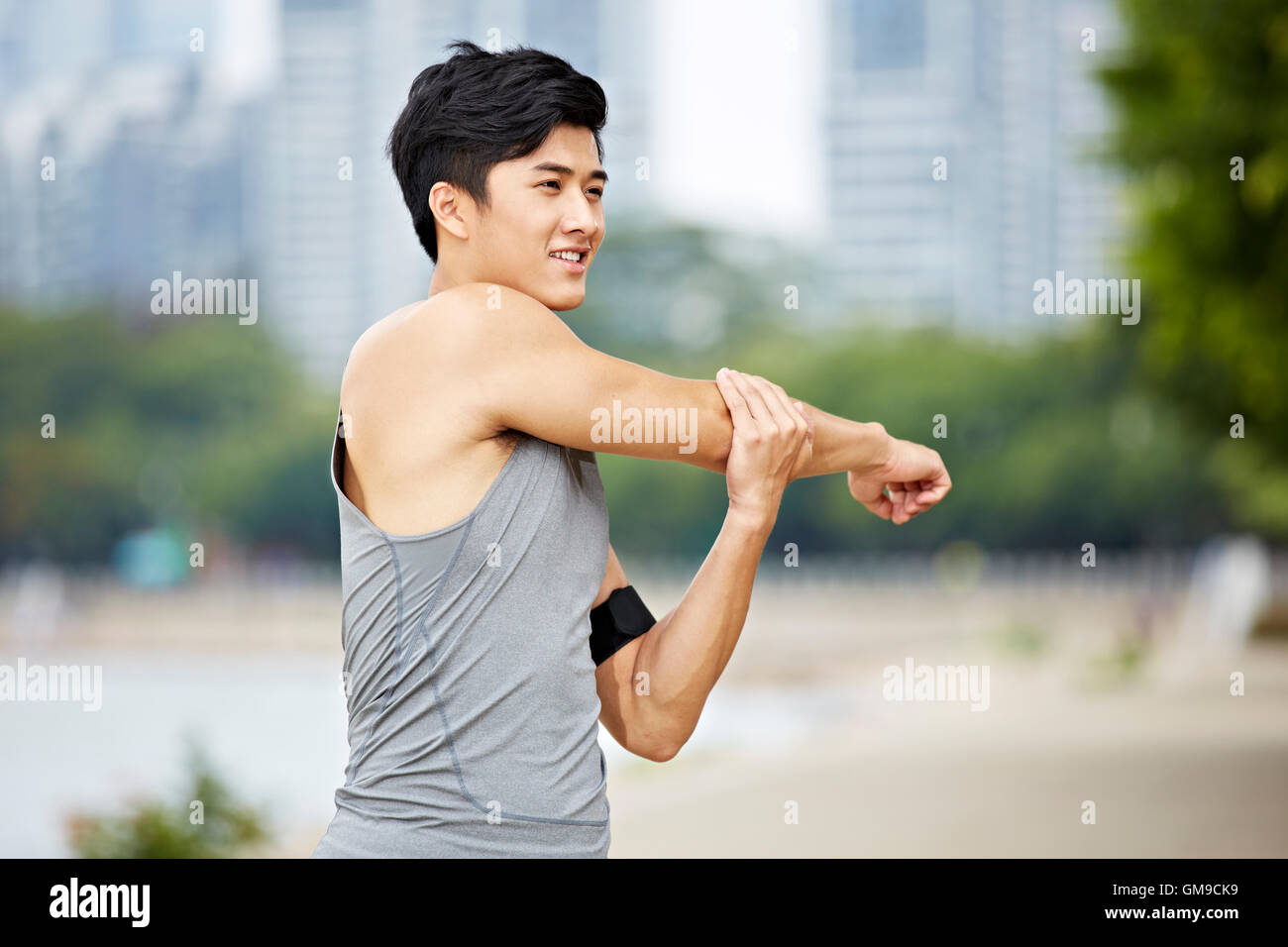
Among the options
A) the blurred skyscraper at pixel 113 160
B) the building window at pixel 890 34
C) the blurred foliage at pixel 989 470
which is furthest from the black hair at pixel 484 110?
the building window at pixel 890 34

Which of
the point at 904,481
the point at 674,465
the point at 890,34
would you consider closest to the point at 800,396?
the point at 674,465

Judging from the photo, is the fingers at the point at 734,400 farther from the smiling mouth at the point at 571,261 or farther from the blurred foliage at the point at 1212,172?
the blurred foliage at the point at 1212,172

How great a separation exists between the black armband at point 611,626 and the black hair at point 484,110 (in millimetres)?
520

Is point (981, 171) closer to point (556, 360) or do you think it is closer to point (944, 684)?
point (944, 684)

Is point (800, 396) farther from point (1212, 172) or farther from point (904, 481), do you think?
point (904, 481)

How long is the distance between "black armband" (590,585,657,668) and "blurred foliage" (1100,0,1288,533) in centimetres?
658

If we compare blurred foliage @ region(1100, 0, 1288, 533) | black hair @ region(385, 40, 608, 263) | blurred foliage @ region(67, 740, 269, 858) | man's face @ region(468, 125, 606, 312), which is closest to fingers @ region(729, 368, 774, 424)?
man's face @ region(468, 125, 606, 312)

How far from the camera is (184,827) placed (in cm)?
688

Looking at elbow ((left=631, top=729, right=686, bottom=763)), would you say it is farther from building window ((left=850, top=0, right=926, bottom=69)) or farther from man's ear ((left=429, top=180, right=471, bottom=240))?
building window ((left=850, top=0, right=926, bottom=69))

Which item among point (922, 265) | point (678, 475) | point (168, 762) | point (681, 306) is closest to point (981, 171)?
point (922, 265)

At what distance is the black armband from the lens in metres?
1.77

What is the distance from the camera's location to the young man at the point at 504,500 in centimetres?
153

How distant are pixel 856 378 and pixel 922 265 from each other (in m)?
15.1

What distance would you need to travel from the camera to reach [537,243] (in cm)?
166
